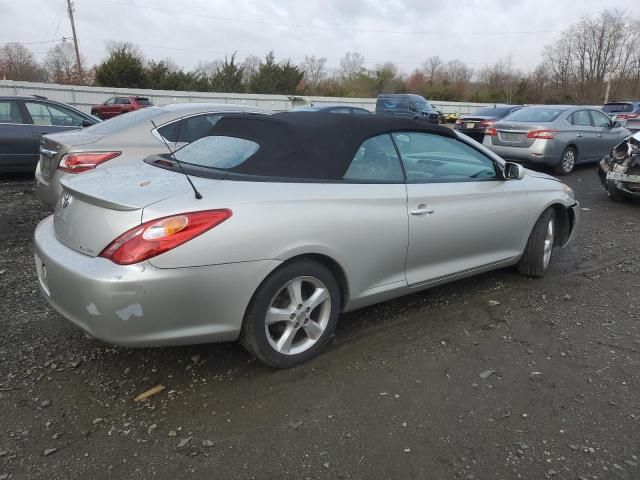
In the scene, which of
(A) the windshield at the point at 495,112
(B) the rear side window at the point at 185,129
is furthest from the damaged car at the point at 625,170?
(A) the windshield at the point at 495,112

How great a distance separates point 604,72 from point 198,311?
67.1m

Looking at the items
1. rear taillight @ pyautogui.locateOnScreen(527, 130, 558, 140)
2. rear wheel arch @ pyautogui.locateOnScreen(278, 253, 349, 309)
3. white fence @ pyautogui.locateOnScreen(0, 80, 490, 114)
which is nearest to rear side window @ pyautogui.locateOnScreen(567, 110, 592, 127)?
rear taillight @ pyautogui.locateOnScreen(527, 130, 558, 140)

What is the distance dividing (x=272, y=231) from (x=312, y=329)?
0.72 m

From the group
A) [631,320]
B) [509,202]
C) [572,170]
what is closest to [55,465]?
[509,202]

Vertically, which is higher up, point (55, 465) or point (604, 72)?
point (604, 72)

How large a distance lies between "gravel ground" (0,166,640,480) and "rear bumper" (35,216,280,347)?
1.41ft

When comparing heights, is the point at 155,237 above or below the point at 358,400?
above

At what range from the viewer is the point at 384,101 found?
2361cm

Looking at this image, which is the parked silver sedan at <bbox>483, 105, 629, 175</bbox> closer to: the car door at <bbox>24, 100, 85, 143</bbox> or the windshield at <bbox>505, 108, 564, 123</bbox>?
the windshield at <bbox>505, 108, 564, 123</bbox>

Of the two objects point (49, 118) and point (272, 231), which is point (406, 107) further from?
point (272, 231)

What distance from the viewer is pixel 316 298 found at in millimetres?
2918

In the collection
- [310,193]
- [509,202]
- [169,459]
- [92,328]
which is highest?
[310,193]

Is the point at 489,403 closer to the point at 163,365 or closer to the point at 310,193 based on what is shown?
the point at 310,193

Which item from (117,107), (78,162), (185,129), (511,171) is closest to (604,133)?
(511,171)
